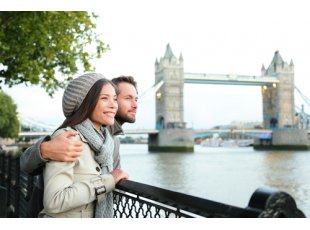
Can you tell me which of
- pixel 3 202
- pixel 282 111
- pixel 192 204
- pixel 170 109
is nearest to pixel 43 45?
pixel 3 202

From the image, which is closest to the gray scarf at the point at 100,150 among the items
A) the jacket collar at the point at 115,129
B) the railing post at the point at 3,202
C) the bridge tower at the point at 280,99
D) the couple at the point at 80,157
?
the couple at the point at 80,157

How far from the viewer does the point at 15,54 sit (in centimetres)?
747

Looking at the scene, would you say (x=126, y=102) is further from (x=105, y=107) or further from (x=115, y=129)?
(x=105, y=107)

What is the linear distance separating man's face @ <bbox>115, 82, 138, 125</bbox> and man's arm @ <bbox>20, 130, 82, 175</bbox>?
2.02 ft

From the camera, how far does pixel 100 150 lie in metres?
1.45

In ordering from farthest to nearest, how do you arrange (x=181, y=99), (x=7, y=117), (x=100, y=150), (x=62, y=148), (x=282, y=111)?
1. (x=282, y=111)
2. (x=181, y=99)
3. (x=7, y=117)
4. (x=100, y=150)
5. (x=62, y=148)

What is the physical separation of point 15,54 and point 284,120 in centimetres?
4474

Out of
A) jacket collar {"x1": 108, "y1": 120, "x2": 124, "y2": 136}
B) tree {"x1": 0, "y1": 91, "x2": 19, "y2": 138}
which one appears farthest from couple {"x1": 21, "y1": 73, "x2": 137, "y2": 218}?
tree {"x1": 0, "y1": 91, "x2": 19, "y2": 138}

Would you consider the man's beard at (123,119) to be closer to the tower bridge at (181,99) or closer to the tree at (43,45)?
the tree at (43,45)

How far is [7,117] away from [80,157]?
28.2 meters

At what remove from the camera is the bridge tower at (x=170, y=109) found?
4134 cm

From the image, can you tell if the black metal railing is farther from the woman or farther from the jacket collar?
the jacket collar

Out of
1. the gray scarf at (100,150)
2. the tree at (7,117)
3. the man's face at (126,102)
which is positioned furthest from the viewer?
the tree at (7,117)

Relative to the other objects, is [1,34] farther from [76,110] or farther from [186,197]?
[186,197]
